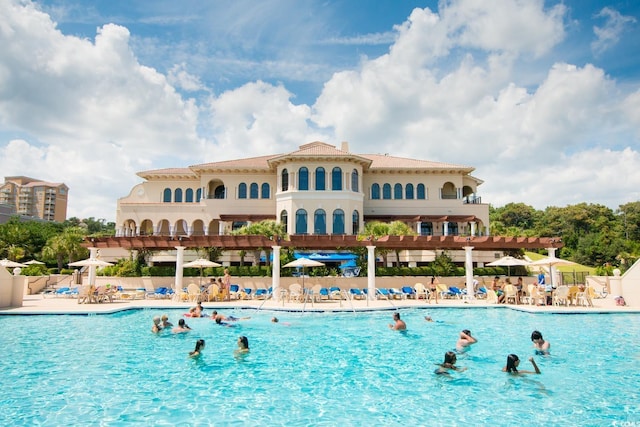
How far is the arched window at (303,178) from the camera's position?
1341 inches

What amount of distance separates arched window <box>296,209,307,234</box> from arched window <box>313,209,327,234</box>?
0.78m

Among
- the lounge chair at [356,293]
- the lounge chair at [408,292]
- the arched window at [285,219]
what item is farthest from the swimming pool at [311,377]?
the arched window at [285,219]

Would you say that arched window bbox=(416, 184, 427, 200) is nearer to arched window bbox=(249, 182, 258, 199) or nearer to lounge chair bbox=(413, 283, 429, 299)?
arched window bbox=(249, 182, 258, 199)

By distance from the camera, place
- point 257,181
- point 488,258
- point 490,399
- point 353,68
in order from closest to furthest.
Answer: point 490,399
point 353,68
point 488,258
point 257,181

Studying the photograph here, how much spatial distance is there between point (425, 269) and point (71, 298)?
20168 millimetres

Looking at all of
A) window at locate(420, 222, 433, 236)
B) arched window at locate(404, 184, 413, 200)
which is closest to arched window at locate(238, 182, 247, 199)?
arched window at locate(404, 184, 413, 200)

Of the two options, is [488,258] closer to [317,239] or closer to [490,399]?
[317,239]

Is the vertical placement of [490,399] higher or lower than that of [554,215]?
lower

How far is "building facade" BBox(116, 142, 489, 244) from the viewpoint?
112 ft

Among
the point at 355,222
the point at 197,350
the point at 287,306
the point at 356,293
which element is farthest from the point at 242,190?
the point at 197,350

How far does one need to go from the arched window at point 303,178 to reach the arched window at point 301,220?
1.91 m

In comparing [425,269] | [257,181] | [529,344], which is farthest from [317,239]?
[257,181]

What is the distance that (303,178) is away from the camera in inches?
1345

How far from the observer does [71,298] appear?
933 inches
